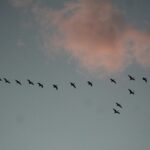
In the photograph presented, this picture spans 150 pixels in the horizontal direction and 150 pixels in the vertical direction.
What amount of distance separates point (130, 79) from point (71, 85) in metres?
11.1

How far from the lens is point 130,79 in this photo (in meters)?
71.2

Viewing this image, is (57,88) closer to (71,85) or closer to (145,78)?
(71,85)

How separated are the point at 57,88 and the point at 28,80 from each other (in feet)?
18.7

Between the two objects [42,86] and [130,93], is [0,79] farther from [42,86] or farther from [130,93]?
[130,93]

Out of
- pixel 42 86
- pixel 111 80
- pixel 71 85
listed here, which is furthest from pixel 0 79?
pixel 111 80

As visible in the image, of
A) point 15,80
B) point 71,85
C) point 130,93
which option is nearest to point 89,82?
point 71,85

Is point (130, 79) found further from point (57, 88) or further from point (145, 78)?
point (57, 88)

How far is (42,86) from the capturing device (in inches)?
2869

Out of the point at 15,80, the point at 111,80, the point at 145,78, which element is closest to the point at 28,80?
the point at 15,80

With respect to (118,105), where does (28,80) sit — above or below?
above

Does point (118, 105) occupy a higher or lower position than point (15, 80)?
lower

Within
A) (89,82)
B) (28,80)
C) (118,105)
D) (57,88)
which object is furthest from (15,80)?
(118,105)

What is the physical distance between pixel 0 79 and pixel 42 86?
799cm

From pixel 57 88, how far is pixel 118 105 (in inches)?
473
